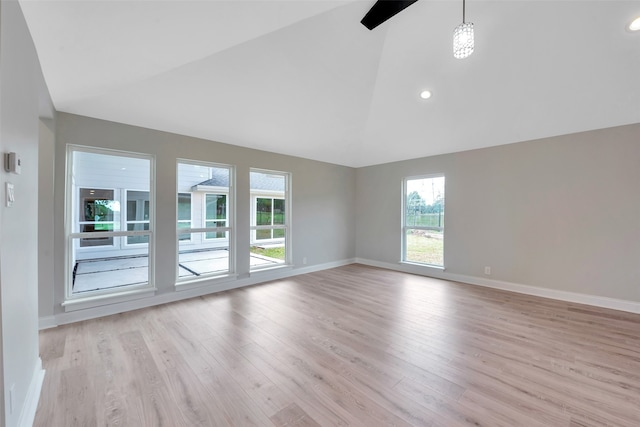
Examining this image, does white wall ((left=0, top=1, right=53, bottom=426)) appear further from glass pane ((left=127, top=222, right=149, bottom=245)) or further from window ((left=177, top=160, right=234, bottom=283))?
window ((left=177, top=160, right=234, bottom=283))

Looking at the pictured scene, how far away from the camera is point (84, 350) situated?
2461 millimetres

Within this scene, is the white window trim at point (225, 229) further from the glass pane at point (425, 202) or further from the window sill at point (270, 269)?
the glass pane at point (425, 202)

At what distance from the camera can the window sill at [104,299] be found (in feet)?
10.1

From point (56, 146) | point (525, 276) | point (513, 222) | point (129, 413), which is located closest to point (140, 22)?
point (56, 146)

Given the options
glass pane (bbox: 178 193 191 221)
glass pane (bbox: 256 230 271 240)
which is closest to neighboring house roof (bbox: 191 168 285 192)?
glass pane (bbox: 178 193 191 221)

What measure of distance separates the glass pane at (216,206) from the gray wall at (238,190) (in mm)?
246

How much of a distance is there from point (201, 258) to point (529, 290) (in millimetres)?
5451

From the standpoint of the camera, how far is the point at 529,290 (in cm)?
410

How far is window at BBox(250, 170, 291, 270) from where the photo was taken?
16.3 feet

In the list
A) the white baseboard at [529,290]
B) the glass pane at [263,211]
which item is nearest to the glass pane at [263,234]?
the glass pane at [263,211]

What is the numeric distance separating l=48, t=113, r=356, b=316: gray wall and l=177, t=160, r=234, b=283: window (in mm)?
168

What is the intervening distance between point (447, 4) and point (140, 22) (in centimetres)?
280

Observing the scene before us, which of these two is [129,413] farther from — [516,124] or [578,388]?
[516,124]

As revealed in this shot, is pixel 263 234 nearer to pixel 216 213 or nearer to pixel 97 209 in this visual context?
pixel 216 213
